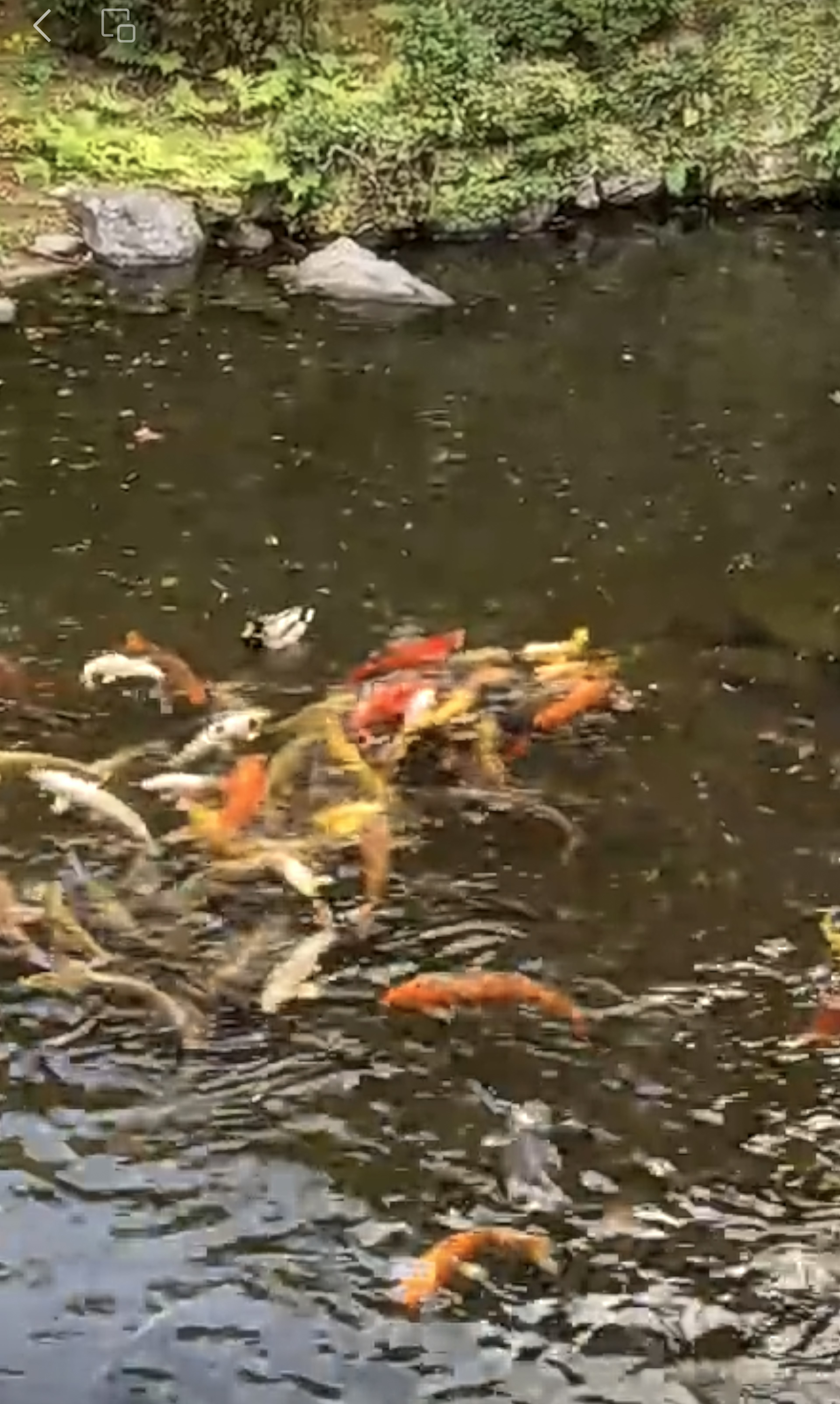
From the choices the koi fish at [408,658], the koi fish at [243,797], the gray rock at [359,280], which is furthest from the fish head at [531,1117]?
the gray rock at [359,280]

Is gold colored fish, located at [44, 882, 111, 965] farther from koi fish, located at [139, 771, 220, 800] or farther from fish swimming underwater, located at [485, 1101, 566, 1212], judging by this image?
fish swimming underwater, located at [485, 1101, 566, 1212]

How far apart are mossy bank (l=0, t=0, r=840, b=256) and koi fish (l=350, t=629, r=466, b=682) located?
7.12 meters

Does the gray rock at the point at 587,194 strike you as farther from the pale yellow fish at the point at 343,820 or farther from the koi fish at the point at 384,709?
the pale yellow fish at the point at 343,820

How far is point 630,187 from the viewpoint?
1680cm

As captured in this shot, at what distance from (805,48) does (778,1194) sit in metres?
13.3

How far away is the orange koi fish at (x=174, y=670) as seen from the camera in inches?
337

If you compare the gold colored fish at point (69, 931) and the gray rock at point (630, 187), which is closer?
the gold colored fish at point (69, 931)

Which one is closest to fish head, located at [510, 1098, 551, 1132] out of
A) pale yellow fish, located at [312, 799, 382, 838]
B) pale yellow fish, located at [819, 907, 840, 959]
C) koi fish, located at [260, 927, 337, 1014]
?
koi fish, located at [260, 927, 337, 1014]

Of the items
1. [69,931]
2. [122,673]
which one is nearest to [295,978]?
[69,931]

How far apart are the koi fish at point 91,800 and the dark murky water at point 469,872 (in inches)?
4.2

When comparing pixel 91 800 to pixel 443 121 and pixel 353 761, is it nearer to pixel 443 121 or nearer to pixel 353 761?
pixel 353 761

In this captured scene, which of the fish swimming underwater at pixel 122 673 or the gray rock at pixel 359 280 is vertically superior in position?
the gray rock at pixel 359 280

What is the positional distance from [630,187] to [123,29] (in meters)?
4.06

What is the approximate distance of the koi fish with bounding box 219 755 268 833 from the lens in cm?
747
